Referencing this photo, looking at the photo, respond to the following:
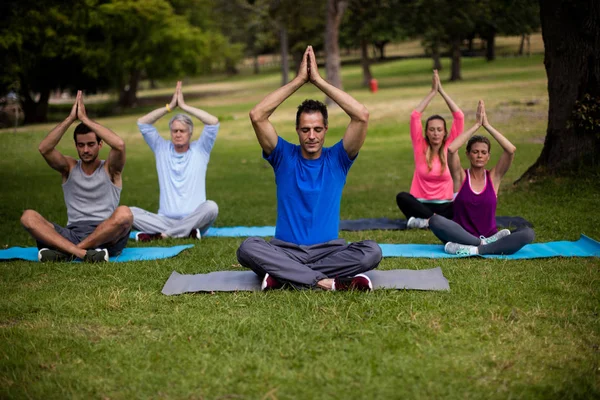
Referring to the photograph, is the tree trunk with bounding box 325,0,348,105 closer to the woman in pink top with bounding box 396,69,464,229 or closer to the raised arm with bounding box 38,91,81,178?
the woman in pink top with bounding box 396,69,464,229

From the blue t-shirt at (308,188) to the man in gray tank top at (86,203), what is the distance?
207 centimetres

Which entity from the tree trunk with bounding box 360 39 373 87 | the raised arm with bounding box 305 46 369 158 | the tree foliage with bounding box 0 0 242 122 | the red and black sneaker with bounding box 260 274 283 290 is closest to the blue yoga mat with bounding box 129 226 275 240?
the red and black sneaker with bounding box 260 274 283 290

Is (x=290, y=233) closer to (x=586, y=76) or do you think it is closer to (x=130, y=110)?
(x=586, y=76)

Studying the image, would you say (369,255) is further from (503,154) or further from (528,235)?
(503,154)

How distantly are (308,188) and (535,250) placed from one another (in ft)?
9.08

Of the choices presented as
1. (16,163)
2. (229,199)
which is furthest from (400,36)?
(229,199)

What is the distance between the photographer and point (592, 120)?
9.66m

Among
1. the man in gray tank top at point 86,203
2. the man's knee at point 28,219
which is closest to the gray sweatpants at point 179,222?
the man in gray tank top at point 86,203

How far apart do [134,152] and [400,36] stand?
84.2 ft

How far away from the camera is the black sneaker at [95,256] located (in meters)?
6.77

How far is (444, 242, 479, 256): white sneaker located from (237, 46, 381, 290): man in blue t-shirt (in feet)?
5.33

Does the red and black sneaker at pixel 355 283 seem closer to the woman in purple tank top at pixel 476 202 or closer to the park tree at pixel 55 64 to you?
the woman in purple tank top at pixel 476 202

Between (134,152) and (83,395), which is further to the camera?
(134,152)

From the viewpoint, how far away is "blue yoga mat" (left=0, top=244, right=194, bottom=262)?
7059mm
